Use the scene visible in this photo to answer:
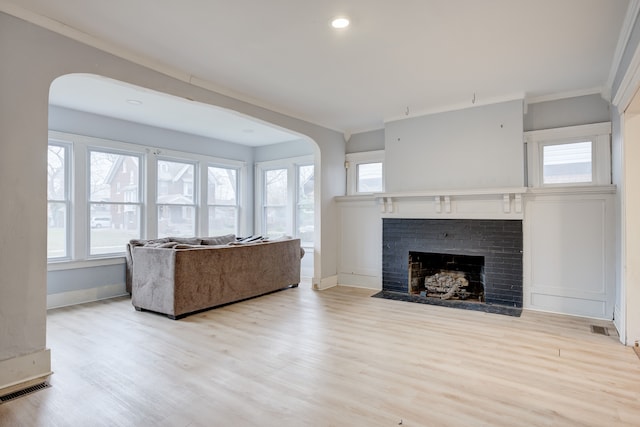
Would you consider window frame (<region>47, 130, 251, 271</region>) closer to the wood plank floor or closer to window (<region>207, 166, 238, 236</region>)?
window (<region>207, 166, 238, 236</region>)

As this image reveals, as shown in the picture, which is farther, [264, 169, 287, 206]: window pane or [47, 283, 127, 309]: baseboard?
[264, 169, 287, 206]: window pane

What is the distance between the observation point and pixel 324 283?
5.55 metres

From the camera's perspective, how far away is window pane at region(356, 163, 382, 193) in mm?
5727

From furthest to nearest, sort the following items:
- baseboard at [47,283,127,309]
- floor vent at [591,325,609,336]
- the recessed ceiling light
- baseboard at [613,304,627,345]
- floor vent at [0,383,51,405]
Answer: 1. baseboard at [47,283,127,309]
2. floor vent at [591,325,609,336]
3. baseboard at [613,304,627,345]
4. the recessed ceiling light
5. floor vent at [0,383,51,405]

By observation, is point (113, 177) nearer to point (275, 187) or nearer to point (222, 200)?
point (222, 200)

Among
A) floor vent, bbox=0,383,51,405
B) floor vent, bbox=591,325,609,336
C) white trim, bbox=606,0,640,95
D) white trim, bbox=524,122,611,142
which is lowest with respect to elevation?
floor vent, bbox=0,383,51,405

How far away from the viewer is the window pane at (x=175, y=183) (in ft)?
19.7

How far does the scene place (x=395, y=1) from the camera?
2332 millimetres

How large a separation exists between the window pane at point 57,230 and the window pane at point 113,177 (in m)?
0.41

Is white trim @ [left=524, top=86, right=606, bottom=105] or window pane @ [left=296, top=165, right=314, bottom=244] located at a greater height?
white trim @ [left=524, top=86, right=606, bottom=105]

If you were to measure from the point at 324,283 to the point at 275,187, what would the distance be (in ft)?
8.54

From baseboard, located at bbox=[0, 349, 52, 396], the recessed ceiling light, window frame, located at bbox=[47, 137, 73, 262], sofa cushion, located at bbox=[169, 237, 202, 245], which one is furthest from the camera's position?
Result: sofa cushion, located at bbox=[169, 237, 202, 245]

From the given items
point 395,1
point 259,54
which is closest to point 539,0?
point 395,1

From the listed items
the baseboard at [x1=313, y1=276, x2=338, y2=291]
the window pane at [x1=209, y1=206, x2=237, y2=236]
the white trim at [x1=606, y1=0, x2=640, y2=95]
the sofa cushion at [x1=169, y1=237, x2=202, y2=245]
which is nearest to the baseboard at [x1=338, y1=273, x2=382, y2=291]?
the baseboard at [x1=313, y1=276, x2=338, y2=291]
